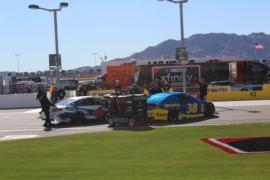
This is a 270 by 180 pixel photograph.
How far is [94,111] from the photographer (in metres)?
24.4

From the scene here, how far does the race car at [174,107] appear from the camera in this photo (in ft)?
75.5

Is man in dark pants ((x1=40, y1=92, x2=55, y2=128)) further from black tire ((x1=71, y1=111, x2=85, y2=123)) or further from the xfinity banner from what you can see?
the xfinity banner

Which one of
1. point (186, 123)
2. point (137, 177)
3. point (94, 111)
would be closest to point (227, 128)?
point (186, 123)

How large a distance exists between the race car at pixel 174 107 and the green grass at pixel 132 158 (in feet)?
13.3

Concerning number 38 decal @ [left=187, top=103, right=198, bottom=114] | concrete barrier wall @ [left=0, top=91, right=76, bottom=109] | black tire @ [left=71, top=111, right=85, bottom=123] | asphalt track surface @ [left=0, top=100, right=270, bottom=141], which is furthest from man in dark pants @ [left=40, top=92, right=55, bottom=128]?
concrete barrier wall @ [left=0, top=91, right=76, bottom=109]

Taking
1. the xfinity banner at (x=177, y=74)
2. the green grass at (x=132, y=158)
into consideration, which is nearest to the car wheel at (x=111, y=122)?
the green grass at (x=132, y=158)

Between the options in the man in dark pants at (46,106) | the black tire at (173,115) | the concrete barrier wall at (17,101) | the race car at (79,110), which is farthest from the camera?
the concrete barrier wall at (17,101)

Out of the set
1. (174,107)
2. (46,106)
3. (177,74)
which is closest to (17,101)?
(177,74)

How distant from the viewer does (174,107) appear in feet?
77.3

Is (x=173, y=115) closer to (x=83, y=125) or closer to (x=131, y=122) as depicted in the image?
(x=131, y=122)

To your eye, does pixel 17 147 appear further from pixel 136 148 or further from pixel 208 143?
pixel 208 143

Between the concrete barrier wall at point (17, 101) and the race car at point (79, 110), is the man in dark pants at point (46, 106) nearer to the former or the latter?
the race car at point (79, 110)

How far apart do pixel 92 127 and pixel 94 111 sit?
1.87 m

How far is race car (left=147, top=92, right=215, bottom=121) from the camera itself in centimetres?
2300
